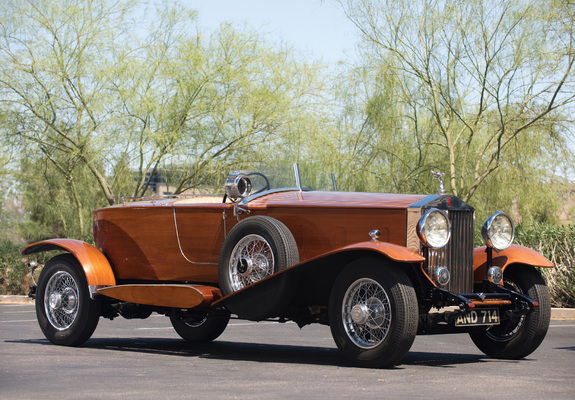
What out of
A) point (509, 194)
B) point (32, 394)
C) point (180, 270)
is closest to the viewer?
point (32, 394)

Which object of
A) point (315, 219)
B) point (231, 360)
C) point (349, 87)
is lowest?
point (231, 360)

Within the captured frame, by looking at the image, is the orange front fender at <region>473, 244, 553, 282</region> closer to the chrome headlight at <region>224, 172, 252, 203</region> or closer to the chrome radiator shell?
the chrome radiator shell

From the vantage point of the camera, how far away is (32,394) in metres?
5.22

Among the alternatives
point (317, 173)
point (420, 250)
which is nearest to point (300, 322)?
point (420, 250)

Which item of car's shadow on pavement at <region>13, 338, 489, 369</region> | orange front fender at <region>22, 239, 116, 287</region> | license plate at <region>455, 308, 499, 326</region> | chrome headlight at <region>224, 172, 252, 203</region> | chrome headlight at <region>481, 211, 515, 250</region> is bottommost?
car's shadow on pavement at <region>13, 338, 489, 369</region>

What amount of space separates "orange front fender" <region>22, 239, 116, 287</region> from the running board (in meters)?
0.35

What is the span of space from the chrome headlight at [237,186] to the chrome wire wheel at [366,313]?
203 centimetres

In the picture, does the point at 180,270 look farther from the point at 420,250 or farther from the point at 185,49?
the point at 185,49

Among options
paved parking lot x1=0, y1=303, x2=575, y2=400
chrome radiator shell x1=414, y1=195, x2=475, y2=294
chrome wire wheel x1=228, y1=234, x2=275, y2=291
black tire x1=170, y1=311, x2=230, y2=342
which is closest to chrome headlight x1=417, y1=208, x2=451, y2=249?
chrome radiator shell x1=414, y1=195, x2=475, y2=294

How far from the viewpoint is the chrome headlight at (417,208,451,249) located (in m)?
7.14

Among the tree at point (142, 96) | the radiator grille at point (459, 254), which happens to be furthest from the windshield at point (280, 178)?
the tree at point (142, 96)

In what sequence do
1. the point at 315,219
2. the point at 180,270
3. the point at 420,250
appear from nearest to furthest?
the point at 420,250
the point at 315,219
the point at 180,270

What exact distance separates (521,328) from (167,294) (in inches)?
141

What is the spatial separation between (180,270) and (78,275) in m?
1.22
